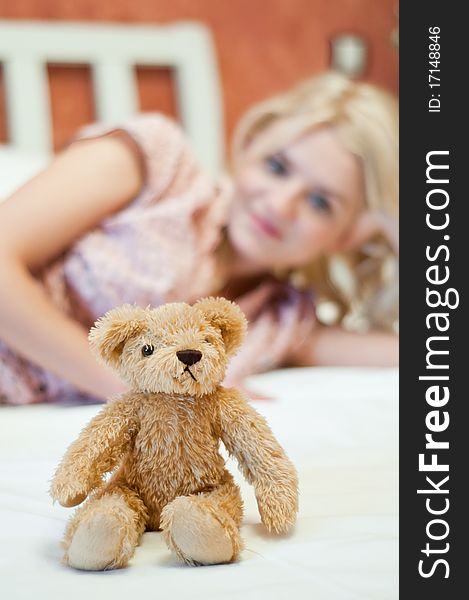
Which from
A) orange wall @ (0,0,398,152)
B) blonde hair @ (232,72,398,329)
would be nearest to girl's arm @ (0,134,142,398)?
blonde hair @ (232,72,398,329)

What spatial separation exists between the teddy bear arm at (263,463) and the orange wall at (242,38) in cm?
144

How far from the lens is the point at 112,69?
1.79 metres

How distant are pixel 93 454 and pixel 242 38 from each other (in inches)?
69.5

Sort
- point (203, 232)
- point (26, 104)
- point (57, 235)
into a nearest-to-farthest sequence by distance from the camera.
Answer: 1. point (57, 235)
2. point (203, 232)
3. point (26, 104)

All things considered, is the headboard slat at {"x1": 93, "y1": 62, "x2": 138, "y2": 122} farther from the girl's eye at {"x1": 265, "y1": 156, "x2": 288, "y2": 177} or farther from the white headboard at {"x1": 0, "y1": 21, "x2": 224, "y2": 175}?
the girl's eye at {"x1": 265, "y1": 156, "x2": 288, "y2": 177}

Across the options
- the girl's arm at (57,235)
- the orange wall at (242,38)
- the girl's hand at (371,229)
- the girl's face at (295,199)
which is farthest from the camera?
the orange wall at (242,38)

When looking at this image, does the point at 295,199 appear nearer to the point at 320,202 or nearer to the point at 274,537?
the point at 320,202

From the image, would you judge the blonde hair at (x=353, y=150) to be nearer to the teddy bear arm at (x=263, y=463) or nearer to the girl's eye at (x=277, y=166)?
the girl's eye at (x=277, y=166)

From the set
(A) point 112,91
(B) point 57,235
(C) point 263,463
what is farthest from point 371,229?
(C) point 263,463

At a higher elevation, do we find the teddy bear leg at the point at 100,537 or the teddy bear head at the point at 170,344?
the teddy bear head at the point at 170,344

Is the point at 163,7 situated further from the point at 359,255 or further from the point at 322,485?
the point at 322,485

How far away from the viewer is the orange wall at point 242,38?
72.7 inches

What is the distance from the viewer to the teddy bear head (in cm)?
48

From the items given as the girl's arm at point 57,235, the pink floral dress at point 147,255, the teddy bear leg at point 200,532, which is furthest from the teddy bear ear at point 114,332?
the pink floral dress at point 147,255
